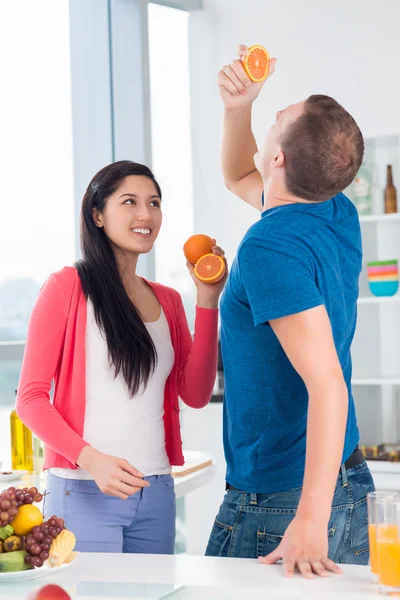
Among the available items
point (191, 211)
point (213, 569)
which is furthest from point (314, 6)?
point (213, 569)

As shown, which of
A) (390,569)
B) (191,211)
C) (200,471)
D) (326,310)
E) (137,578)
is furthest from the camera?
(191,211)

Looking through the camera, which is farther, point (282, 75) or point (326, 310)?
point (282, 75)

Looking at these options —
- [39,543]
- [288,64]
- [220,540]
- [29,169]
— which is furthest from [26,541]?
[288,64]

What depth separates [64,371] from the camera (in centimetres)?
187

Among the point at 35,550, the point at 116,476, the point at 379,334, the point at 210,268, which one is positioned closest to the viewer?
the point at 35,550

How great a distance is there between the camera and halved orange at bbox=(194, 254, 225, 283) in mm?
1957

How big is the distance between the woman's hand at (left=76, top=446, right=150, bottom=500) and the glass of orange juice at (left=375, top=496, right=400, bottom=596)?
524 millimetres

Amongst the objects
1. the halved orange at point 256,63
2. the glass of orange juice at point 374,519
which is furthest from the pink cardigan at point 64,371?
the glass of orange juice at point 374,519

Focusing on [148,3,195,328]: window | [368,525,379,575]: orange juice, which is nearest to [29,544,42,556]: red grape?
[368,525,379,575]: orange juice

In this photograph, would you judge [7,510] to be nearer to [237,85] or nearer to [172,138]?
[237,85]

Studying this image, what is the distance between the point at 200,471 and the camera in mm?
2527

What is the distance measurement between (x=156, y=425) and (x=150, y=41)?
292cm

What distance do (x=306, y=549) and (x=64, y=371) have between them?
773mm

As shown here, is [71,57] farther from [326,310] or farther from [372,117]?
[326,310]
